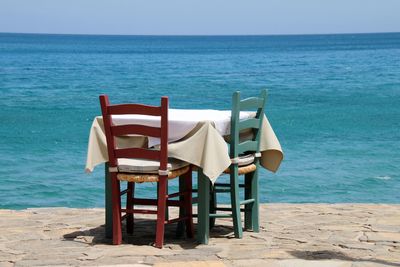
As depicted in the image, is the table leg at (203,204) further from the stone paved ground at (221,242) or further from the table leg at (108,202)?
the table leg at (108,202)

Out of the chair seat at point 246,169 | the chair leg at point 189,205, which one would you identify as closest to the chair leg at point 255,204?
the chair seat at point 246,169

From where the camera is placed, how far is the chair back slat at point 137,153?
617 centimetres

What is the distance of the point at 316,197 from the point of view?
13.1 m

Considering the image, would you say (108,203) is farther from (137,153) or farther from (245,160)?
(245,160)

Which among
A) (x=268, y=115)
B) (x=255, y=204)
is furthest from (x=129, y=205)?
(x=268, y=115)

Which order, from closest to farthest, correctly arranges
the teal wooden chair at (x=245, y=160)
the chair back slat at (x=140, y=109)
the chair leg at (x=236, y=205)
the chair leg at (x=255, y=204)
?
1. the chair back slat at (x=140, y=109)
2. the teal wooden chair at (x=245, y=160)
3. the chair leg at (x=236, y=205)
4. the chair leg at (x=255, y=204)

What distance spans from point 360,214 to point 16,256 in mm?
3470

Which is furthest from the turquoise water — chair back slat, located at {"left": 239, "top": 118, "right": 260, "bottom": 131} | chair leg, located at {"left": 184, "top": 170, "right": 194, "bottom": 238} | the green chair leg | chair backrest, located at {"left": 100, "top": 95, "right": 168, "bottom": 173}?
chair backrest, located at {"left": 100, "top": 95, "right": 168, "bottom": 173}

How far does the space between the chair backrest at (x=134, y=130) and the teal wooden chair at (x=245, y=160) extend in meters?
0.62

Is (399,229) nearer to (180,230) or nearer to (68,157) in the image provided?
(180,230)

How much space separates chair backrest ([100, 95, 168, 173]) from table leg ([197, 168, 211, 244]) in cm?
36

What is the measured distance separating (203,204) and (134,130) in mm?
770

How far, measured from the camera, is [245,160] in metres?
6.68

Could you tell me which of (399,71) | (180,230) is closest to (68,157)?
(180,230)
